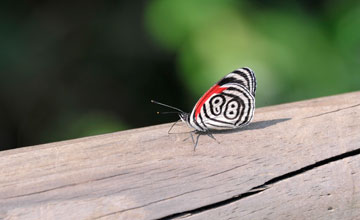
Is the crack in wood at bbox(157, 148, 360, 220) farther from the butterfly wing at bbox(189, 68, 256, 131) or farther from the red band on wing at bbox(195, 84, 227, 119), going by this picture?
the red band on wing at bbox(195, 84, 227, 119)

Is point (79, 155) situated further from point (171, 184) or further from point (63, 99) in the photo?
point (63, 99)

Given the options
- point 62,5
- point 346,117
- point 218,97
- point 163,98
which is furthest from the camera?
point 62,5

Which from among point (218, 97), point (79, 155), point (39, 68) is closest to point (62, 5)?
point (39, 68)

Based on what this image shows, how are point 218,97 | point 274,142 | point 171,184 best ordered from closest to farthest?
point 171,184
point 274,142
point 218,97

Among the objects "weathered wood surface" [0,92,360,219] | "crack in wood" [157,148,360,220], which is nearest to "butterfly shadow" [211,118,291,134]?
"weathered wood surface" [0,92,360,219]

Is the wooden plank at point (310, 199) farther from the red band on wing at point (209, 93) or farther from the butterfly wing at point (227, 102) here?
the red band on wing at point (209, 93)
